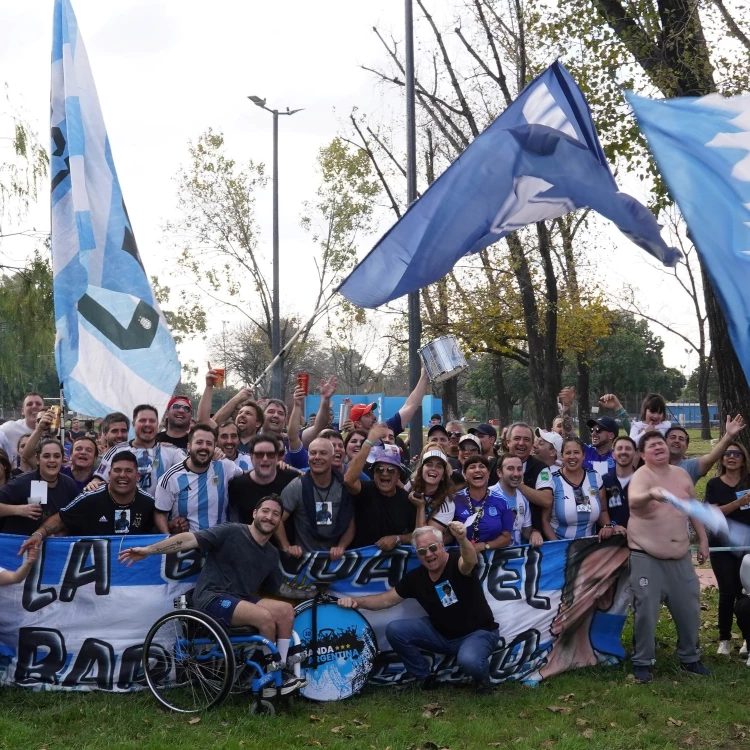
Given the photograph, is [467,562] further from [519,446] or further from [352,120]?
[352,120]

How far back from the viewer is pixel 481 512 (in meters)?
7.74

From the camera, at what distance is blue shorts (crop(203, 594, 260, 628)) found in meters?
6.61

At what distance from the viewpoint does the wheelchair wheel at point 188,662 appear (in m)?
6.43

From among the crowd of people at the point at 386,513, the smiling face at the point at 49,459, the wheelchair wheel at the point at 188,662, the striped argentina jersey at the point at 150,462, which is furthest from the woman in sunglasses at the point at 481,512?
the smiling face at the point at 49,459

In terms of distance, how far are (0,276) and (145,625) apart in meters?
19.8

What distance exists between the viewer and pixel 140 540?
710 centimetres

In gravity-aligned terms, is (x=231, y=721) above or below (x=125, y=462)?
below

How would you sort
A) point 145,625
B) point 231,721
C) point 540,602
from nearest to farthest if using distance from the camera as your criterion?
point 231,721, point 145,625, point 540,602

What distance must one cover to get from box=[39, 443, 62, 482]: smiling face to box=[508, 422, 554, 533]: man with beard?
3686 millimetres

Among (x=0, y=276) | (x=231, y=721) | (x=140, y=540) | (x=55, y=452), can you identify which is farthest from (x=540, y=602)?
(x=0, y=276)

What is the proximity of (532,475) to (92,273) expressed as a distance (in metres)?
4.65

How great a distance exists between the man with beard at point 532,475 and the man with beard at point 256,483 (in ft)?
6.70

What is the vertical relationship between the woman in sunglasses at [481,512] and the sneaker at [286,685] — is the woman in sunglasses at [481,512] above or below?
above

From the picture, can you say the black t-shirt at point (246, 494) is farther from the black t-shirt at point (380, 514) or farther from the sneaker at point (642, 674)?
the sneaker at point (642, 674)
